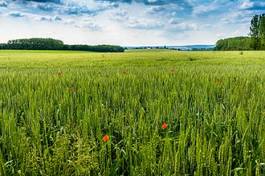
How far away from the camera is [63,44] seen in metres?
102

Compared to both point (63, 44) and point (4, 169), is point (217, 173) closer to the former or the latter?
point (4, 169)

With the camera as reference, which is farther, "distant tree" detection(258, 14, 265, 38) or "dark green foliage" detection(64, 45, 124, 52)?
"dark green foliage" detection(64, 45, 124, 52)

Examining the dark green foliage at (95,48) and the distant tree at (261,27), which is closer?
the distant tree at (261,27)

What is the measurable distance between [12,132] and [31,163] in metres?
0.52

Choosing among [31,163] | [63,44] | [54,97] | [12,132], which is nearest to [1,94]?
[54,97]

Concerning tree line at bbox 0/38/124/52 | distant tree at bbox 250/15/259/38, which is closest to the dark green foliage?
tree line at bbox 0/38/124/52

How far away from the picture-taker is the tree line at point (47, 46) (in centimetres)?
9682

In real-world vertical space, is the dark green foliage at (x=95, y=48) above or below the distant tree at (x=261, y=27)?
below

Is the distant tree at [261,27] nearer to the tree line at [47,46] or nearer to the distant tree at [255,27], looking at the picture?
the distant tree at [255,27]

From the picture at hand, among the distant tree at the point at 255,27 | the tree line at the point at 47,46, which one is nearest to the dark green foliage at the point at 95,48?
the tree line at the point at 47,46

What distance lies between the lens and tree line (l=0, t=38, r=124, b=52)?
9682cm

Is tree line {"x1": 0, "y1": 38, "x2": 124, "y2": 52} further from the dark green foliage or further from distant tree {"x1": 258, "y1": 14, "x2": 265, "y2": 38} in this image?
distant tree {"x1": 258, "y1": 14, "x2": 265, "y2": 38}

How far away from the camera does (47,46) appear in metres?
99.4

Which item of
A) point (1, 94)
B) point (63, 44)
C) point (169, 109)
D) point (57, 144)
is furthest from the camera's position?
point (63, 44)
